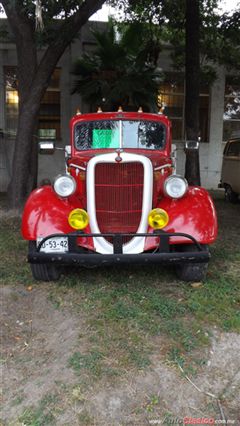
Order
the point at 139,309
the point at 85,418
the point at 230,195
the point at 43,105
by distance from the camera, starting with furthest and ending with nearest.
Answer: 1. the point at 43,105
2. the point at 230,195
3. the point at 139,309
4. the point at 85,418

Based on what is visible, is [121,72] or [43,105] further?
[43,105]

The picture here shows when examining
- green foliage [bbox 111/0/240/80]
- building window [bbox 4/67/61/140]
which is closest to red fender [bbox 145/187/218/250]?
green foliage [bbox 111/0/240/80]

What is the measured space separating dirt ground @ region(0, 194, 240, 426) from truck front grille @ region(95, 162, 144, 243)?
1.24 meters

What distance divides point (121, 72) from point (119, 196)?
848 centimetres

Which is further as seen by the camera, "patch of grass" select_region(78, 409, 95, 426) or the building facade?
the building facade

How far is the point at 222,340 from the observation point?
364cm

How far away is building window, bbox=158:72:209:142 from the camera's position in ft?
50.5

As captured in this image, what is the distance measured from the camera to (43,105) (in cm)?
1467

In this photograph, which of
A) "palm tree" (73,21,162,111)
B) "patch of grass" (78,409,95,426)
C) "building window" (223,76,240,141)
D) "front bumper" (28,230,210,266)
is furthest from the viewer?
"building window" (223,76,240,141)

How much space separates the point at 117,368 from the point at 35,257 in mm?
1582

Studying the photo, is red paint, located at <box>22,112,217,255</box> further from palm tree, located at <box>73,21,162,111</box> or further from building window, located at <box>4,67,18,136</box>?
building window, located at <box>4,67,18,136</box>

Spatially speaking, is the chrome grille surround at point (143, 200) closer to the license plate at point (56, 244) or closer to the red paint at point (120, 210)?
the red paint at point (120, 210)

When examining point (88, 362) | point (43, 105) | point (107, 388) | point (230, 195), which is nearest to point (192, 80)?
point (230, 195)

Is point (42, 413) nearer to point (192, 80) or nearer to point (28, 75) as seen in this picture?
point (28, 75)
